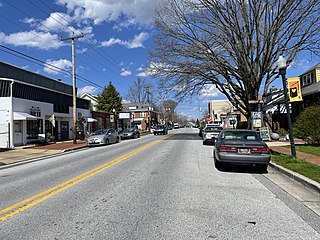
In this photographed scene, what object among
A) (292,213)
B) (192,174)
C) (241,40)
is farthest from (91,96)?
(292,213)

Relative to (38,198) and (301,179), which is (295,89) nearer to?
(301,179)

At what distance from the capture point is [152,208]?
5.34 metres

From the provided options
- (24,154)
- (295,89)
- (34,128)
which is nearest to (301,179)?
(295,89)

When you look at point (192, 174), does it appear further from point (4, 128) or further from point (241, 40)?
point (4, 128)

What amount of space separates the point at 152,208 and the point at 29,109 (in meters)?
22.0

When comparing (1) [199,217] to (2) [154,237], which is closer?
(2) [154,237]

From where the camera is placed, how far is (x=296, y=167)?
29.6ft

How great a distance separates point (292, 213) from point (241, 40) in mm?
19294

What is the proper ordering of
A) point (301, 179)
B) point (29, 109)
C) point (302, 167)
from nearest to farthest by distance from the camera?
point (301, 179) < point (302, 167) < point (29, 109)

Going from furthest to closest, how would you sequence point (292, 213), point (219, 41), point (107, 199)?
1. point (219, 41)
2. point (107, 199)
3. point (292, 213)

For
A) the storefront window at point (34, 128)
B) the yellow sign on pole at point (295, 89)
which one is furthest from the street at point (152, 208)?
the storefront window at point (34, 128)

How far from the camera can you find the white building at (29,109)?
21.7 m

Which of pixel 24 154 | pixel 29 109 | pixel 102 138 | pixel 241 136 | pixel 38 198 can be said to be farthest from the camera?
pixel 29 109

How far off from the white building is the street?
14969mm
